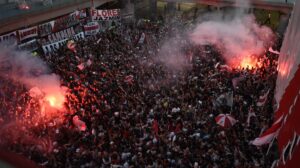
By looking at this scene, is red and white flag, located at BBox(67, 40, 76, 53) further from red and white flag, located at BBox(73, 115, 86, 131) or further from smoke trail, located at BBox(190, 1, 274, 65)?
red and white flag, located at BBox(73, 115, 86, 131)

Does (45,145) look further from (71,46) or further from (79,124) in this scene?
(71,46)

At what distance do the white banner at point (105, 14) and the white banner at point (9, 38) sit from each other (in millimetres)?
5141

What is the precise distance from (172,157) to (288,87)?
381 cm

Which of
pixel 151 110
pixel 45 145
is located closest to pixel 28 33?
pixel 45 145


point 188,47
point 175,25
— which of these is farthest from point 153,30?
point 188,47

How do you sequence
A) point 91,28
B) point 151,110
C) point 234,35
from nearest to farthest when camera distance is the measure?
point 151,110 < point 234,35 < point 91,28

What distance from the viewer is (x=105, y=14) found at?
61.2 ft

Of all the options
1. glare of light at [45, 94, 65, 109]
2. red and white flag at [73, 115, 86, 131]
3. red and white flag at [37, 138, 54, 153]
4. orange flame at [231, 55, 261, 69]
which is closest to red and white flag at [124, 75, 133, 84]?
glare of light at [45, 94, 65, 109]

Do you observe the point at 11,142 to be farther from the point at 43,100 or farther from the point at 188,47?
the point at 188,47

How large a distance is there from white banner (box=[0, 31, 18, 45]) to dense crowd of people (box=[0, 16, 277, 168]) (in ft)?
5.16

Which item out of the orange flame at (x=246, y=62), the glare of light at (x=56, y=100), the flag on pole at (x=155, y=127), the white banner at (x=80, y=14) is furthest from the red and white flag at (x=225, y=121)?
the white banner at (x=80, y=14)

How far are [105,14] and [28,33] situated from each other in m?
5.00

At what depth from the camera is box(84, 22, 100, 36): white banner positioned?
17.5 m

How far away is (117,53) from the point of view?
562 inches
